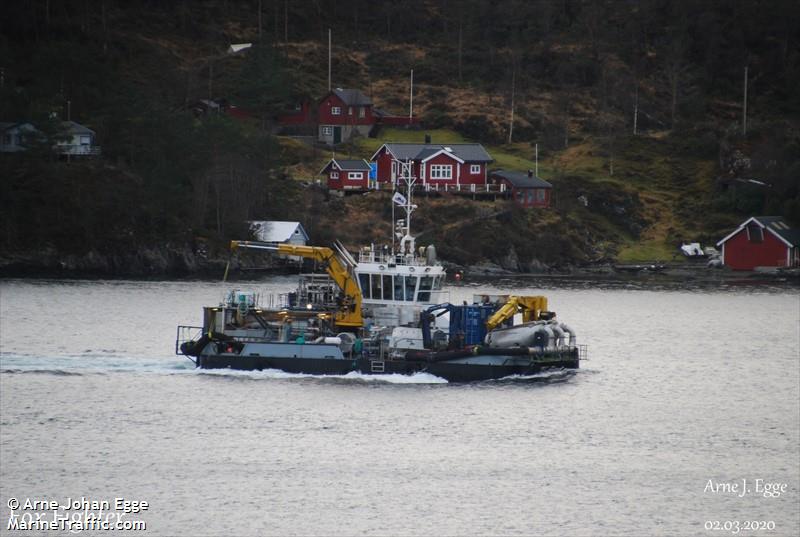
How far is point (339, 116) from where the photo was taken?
131500 millimetres

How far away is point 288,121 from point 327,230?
85.6 feet

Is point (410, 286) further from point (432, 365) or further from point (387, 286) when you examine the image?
point (432, 365)

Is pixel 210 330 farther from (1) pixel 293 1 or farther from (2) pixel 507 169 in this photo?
(1) pixel 293 1

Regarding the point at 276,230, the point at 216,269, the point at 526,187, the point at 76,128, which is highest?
the point at 76,128

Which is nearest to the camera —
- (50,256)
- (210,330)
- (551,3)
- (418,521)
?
(418,521)

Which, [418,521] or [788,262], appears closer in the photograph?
[418,521]

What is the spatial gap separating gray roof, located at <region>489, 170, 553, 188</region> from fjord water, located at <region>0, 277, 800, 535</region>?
149 feet

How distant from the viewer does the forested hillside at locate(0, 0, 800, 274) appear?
107938 millimetres

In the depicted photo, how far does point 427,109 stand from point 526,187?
82.9 ft

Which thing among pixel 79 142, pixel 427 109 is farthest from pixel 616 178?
pixel 79 142

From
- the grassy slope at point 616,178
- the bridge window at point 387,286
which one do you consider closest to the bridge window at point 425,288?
the bridge window at point 387,286

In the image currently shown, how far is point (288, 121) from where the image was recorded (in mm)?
133250

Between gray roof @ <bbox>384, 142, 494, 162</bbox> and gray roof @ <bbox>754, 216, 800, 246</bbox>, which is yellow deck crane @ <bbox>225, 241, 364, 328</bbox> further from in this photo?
gray roof @ <bbox>754, 216, 800, 246</bbox>

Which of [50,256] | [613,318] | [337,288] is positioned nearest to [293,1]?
[50,256]
